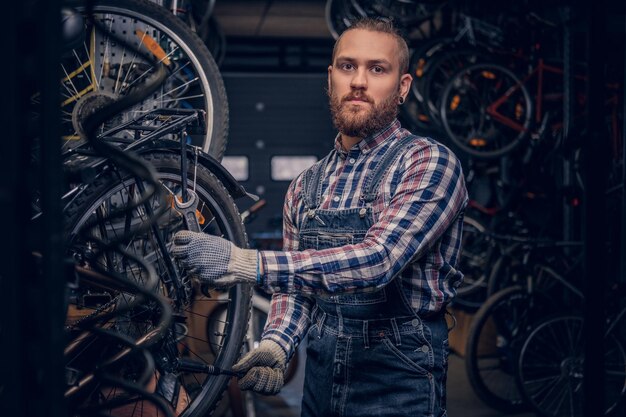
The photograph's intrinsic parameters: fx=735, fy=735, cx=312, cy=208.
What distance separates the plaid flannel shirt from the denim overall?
1.4 inches

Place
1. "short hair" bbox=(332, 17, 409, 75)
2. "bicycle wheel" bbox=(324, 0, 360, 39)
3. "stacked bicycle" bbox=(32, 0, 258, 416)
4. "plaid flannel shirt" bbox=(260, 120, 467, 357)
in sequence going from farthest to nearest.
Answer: "bicycle wheel" bbox=(324, 0, 360, 39) → "short hair" bbox=(332, 17, 409, 75) → "stacked bicycle" bbox=(32, 0, 258, 416) → "plaid flannel shirt" bbox=(260, 120, 467, 357)

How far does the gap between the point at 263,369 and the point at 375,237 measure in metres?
0.43

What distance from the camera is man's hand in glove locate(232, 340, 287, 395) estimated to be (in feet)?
5.75

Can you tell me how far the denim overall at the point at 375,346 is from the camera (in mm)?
1894

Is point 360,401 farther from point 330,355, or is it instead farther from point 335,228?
point 335,228

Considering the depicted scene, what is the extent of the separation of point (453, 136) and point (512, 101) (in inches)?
28.8

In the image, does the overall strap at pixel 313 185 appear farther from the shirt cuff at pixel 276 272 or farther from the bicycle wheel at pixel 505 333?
the bicycle wheel at pixel 505 333

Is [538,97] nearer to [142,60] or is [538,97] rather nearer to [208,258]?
[142,60]

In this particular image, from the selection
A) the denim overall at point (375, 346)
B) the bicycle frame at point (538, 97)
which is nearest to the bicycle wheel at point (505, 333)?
the bicycle frame at point (538, 97)

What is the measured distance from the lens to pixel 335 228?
192 centimetres

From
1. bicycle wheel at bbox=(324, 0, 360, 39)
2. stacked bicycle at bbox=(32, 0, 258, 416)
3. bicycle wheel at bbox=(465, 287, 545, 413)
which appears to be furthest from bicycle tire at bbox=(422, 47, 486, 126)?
stacked bicycle at bbox=(32, 0, 258, 416)

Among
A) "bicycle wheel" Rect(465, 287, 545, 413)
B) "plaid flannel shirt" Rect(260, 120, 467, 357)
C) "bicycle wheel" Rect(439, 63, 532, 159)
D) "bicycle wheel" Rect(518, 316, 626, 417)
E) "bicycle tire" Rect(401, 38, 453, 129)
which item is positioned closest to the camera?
"plaid flannel shirt" Rect(260, 120, 467, 357)

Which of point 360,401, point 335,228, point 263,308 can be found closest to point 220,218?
A: point 335,228

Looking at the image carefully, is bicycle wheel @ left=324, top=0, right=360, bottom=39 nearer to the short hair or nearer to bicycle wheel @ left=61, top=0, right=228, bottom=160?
bicycle wheel @ left=61, top=0, right=228, bottom=160
